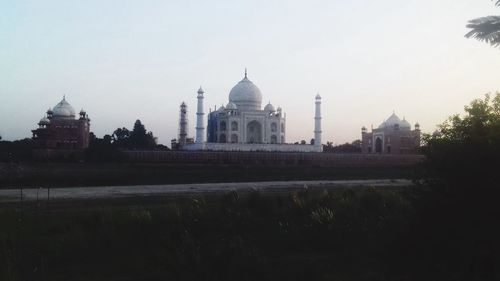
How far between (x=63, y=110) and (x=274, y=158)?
1747 cm

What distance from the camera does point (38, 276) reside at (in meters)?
6.68

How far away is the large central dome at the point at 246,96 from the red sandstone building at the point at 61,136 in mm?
16132

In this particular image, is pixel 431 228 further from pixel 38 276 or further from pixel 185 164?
pixel 185 164

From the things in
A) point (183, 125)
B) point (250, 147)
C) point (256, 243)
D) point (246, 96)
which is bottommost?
point (256, 243)

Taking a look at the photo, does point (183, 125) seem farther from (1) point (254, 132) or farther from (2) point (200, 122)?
(1) point (254, 132)

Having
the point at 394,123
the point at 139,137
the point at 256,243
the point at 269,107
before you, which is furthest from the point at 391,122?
the point at 256,243

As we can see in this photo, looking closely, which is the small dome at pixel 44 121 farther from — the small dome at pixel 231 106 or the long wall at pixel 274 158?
the small dome at pixel 231 106

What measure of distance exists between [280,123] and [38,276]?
148ft

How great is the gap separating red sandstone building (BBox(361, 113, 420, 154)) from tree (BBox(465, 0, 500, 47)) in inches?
1968

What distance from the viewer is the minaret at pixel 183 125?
50.1 m

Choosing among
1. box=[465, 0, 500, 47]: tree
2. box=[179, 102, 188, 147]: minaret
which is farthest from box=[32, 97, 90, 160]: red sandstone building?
box=[465, 0, 500, 47]: tree

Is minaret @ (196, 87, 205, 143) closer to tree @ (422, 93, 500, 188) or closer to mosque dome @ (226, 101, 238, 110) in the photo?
mosque dome @ (226, 101, 238, 110)

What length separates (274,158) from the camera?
42750 mm

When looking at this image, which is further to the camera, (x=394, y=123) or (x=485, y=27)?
(x=394, y=123)
